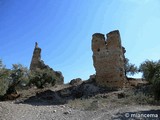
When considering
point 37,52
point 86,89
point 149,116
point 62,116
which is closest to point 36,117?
point 62,116

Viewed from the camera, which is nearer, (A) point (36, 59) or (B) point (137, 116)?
(B) point (137, 116)

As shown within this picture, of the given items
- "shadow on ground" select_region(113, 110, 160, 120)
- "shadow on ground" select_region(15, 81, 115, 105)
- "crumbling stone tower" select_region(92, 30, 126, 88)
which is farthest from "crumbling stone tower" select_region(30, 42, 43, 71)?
"shadow on ground" select_region(113, 110, 160, 120)

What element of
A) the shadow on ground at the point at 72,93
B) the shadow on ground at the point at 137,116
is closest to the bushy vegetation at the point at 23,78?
the shadow on ground at the point at 72,93

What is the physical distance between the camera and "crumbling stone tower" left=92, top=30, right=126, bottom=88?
2255 centimetres

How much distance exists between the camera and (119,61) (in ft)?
75.4

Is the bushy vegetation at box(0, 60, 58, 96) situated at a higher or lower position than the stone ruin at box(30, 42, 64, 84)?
lower

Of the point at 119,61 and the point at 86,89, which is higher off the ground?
the point at 119,61

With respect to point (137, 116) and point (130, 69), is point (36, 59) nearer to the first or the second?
point (130, 69)

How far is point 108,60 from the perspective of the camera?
906 inches

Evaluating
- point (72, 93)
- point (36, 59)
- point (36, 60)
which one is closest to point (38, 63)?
point (36, 60)

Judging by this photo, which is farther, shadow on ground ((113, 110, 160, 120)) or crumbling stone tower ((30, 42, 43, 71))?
crumbling stone tower ((30, 42, 43, 71))

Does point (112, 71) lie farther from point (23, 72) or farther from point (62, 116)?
point (62, 116)

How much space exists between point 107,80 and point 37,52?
1824 cm

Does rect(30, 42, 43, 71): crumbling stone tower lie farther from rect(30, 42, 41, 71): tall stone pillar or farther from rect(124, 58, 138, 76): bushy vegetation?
rect(124, 58, 138, 76): bushy vegetation
